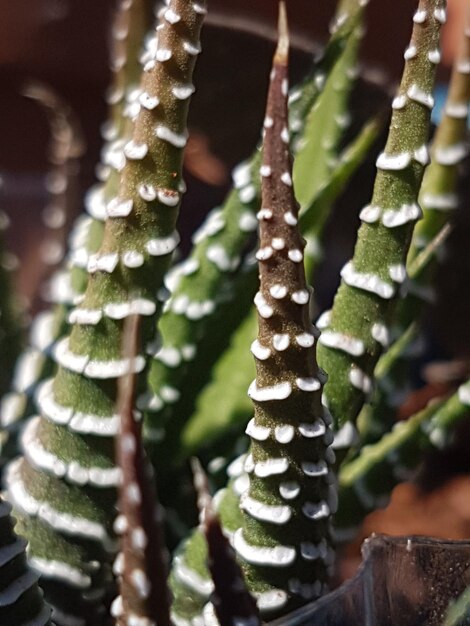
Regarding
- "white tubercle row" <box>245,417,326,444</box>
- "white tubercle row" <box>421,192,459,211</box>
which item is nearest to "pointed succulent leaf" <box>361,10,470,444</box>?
"white tubercle row" <box>421,192,459,211</box>

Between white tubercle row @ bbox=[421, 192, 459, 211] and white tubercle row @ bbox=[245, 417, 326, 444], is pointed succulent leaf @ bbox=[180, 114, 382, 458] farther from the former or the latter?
white tubercle row @ bbox=[245, 417, 326, 444]

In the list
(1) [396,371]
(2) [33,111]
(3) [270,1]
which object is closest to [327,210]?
(1) [396,371]

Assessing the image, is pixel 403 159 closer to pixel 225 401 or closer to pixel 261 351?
pixel 261 351

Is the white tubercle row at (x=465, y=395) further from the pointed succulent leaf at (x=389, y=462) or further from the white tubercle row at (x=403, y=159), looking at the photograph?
the white tubercle row at (x=403, y=159)

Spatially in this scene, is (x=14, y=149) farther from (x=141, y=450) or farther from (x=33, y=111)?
(x=141, y=450)

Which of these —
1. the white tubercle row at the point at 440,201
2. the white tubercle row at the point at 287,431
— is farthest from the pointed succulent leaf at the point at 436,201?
the white tubercle row at the point at 287,431
